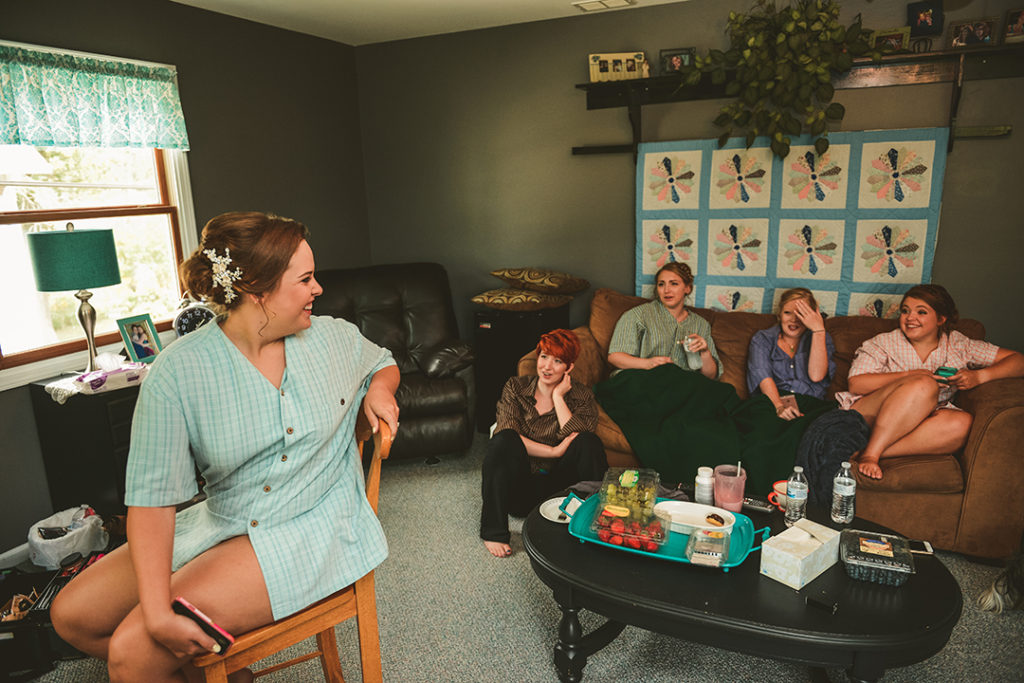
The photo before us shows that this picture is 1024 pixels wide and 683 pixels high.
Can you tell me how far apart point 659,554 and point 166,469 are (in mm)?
1243

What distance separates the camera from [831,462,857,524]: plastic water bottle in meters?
1.92

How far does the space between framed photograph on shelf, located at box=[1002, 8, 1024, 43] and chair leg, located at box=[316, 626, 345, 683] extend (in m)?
3.66

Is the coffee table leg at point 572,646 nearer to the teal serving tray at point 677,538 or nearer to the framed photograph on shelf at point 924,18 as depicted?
the teal serving tray at point 677,538

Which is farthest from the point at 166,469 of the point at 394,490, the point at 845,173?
the point at 845,173

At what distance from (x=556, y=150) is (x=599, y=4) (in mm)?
866

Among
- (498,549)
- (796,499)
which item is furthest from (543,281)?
(796,499)

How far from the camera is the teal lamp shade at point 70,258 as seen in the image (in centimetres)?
245

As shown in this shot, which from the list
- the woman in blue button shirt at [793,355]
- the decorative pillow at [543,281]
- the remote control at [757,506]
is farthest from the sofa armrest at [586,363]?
the remote control at [757,506]

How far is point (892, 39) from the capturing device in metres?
3.12

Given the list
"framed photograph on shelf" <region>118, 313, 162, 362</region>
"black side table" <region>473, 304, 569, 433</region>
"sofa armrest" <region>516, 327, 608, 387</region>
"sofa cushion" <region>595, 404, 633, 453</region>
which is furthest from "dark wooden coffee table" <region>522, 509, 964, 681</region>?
"framed photograph on shelf" <region>118, 313, 162, 362</region>

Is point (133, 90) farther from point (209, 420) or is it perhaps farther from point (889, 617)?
point (889, 617)

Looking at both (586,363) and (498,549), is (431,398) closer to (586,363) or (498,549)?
(586,363)

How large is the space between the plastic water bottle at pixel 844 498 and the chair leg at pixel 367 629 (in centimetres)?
138

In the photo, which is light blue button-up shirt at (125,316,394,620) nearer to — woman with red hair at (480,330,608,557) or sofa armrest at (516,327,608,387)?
woman with red hair at (480,330,608,557)
